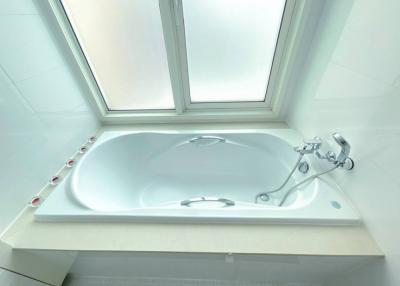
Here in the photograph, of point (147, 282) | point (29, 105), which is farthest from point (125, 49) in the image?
point (147, 282)

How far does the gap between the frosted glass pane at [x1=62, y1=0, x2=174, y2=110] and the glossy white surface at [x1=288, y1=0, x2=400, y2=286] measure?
3.31 ft

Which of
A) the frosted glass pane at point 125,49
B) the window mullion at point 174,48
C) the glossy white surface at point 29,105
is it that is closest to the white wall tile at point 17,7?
the glossy white surface at point 29,105

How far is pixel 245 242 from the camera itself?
73 centimetres

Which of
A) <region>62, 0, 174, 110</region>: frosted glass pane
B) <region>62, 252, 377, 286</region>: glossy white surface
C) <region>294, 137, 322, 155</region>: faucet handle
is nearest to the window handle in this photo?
<region>62, 0, 174, 110</region>: frosted glass pane

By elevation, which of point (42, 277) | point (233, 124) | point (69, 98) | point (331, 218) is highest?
point (233, 124)

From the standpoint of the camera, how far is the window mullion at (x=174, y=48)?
107 cm

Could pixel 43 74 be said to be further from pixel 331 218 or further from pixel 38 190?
pixel 331 218

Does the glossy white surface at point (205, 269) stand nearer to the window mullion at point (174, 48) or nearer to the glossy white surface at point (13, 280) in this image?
the glossy white surface at point (13, 280)

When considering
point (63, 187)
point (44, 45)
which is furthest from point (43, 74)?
point (63, 187)

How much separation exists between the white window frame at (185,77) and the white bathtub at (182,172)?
17cm

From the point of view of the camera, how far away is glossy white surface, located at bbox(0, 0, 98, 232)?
2.65 ft

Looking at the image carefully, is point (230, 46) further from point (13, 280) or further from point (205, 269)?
point (13, 280)

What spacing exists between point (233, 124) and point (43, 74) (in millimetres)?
1246

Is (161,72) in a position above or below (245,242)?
above
